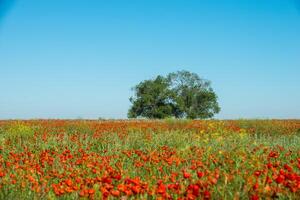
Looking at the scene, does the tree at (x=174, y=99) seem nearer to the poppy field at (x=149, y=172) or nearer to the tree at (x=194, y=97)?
the tree at (x=194, y=97)

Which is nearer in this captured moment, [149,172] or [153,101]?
[149,172]

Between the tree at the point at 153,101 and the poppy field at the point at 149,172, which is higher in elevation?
the tree at the point at 153,101

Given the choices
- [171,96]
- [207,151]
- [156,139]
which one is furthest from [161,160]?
[171,96]

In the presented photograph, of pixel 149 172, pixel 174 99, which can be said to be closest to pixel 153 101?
pixel 174 99

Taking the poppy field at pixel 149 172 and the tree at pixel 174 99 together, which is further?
the tree at pixel 174 99

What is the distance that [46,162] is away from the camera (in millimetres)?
7844

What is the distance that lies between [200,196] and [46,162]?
4173 mm

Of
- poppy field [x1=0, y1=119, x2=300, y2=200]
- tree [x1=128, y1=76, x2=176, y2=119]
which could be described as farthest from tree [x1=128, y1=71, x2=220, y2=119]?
poppy field [x1=0, y1=119, x2=300, y2=200]

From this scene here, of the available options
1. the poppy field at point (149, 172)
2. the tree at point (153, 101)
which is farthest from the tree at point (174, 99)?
the poppy field at point (149, 172)

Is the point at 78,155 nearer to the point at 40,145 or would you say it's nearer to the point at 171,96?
the point at 40,145

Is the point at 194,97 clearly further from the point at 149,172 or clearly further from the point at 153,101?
the point at 149,172

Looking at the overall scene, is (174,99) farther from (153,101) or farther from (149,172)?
(149,172)

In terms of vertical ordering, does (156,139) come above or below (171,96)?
below

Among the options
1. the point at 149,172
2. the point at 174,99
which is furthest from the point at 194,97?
the point at 149,172
